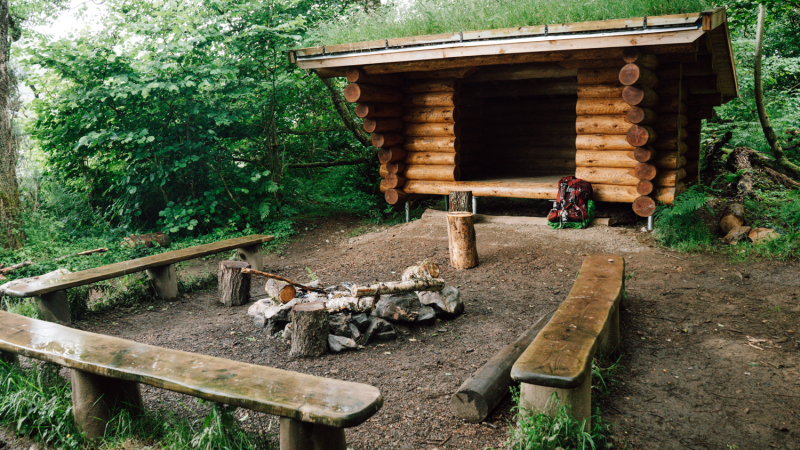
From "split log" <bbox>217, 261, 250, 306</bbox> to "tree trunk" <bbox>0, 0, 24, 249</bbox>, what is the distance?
15.5ft

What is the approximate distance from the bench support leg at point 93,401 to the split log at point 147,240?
18.6 ft

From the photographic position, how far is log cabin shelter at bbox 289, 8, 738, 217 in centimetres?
701

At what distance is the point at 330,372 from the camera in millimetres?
3785

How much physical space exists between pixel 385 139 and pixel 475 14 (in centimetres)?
261

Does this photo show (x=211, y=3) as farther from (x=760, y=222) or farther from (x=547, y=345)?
(x=760, y=222)

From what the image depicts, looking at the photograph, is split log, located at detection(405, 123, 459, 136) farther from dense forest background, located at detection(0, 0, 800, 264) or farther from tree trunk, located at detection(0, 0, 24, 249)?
tree trunk, located at detection(0, 0, 24, 249)

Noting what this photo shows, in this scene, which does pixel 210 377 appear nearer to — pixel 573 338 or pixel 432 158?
pixel 573 338

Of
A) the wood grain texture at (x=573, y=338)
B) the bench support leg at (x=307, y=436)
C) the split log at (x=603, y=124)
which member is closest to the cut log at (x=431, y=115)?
the split log at (x=603, y=124)

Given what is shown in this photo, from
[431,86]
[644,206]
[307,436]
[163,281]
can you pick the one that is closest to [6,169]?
[163,281]

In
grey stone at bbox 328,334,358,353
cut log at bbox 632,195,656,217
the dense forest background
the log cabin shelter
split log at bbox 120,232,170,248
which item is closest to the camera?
grey stone at bbox 328,334,358,353

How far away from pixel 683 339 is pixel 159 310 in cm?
519

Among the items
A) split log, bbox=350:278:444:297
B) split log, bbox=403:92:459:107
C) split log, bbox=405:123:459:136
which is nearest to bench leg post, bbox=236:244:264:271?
split log, bbox=350:278:444:297

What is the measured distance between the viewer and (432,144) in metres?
9.52

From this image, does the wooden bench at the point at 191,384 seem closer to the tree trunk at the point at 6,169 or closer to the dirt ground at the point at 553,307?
the dirt ground at the point at 553,307
